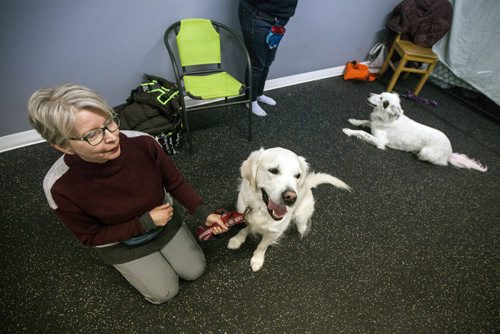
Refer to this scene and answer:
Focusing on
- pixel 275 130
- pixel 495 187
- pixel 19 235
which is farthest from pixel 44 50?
pixel 495 187

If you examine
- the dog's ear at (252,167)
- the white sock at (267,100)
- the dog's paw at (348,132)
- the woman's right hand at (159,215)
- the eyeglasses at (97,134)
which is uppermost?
the eyeglasses at (97,134)

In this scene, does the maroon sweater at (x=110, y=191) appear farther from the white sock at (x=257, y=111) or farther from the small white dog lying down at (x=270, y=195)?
the white sock at (x=257, y=111)

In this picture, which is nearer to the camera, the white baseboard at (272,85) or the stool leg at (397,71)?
the white baseboard at (272,85)

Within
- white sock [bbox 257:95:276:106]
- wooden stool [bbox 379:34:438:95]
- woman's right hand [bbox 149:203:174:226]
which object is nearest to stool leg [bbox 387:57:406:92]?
wooden stool [bbox 379:34:438:95]

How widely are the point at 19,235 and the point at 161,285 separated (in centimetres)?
118

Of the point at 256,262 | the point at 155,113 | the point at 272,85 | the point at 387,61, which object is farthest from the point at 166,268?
the point at 387,61

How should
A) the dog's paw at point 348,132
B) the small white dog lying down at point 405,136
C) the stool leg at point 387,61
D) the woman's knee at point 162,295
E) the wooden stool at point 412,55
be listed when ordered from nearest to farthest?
the woman's knee at point 162,295 → the small white dog lying down at point 405,136 → the dog's paw at point 348,132 → the wooden stool at point 412,55 → the stool leg at point 387,61

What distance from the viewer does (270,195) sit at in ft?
4.43

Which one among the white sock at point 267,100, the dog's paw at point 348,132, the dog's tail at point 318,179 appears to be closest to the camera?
the dog's tail at point 318,179

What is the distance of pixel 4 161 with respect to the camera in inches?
85.7

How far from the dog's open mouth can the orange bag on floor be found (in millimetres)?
3152

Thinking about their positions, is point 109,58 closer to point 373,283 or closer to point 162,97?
point 162,97

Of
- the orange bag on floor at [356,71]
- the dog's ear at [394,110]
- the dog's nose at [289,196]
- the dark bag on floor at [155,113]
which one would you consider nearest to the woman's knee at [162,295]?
the dog's nose at [289,196]

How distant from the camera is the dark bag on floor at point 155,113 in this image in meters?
2.13
